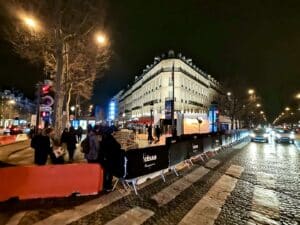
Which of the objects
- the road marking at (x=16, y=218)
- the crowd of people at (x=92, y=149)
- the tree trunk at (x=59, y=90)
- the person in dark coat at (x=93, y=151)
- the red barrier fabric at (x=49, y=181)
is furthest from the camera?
the tree trunk at (x=59, y=90)

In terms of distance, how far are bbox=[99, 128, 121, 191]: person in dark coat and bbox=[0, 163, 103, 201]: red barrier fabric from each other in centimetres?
28

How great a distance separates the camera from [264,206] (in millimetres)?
7242

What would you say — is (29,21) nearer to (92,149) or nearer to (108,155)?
(92,149)

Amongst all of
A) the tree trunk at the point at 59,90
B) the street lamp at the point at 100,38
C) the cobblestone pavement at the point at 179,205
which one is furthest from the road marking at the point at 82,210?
the street lamp at the point at 100,38

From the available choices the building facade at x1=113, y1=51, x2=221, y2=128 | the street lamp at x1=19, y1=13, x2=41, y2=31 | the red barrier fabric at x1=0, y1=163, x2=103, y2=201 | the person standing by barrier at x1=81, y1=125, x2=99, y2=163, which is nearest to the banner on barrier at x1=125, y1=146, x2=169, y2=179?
the red barrier fabric at x1=0, y1=163, x2=103, y2=201

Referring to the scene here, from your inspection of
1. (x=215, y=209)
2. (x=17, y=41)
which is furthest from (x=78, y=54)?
(x=215, y=209)

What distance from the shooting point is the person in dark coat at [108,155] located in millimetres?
8852

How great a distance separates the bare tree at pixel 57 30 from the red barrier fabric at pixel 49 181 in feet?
32.3

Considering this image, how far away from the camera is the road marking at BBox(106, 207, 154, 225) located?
5.99 metres

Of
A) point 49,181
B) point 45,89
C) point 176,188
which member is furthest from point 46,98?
point 176,188

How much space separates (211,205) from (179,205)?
0.78m

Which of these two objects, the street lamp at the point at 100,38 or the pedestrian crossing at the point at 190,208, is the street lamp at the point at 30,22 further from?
the pedestrian crossing at the point at 190,208

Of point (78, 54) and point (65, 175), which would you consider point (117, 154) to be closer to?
point (65, 175)

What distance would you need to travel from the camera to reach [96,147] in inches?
393
